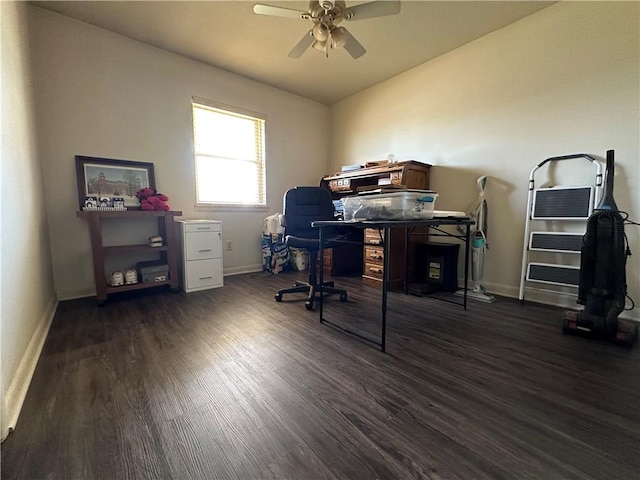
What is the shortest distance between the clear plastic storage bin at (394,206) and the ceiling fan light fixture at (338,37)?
51.0 inches

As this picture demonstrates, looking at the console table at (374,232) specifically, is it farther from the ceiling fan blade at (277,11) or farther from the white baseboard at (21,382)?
the white baseboard at (21,382)

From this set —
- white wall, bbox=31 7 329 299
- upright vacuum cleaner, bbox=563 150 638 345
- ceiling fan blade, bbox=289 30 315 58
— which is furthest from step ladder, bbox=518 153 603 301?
white wall, bbox=31 7 329 299

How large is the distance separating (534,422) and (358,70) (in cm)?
370

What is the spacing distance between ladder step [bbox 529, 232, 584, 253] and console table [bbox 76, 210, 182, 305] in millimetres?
3429

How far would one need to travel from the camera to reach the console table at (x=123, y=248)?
232cm

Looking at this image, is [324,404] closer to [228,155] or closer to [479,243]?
[479,243]

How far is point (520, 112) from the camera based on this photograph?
2479 millimetres

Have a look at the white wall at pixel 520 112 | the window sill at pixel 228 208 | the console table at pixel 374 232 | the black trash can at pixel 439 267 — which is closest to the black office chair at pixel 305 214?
the console table at pixel 374 232

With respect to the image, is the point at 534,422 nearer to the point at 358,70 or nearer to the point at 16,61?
the point at 16,61

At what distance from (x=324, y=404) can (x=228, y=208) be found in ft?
9.72

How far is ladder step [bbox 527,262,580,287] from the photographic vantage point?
217cm

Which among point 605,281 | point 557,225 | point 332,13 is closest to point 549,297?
point 557,225

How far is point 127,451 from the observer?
2.88 feet

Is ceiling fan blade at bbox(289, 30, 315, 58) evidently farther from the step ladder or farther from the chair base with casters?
the step ladder
